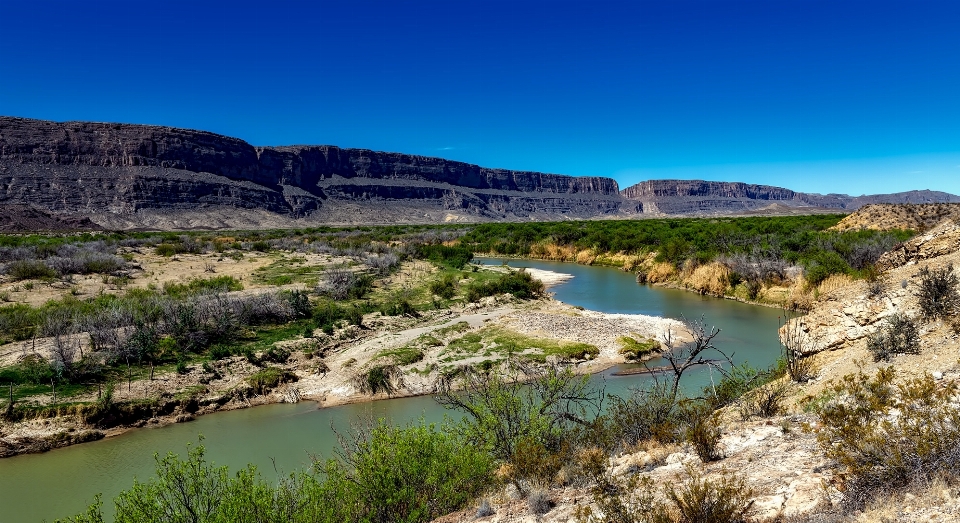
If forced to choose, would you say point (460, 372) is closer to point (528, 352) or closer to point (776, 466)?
point (528, 352)

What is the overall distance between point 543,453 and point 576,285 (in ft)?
93.1

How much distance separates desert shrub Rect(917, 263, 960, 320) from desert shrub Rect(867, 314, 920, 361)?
1.67 ft

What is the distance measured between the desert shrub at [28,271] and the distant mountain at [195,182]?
218 ft

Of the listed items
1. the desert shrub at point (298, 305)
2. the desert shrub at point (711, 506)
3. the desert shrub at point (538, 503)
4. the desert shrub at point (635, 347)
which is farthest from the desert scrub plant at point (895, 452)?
the desert shrub at point (298, 305)

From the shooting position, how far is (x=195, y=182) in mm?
122688

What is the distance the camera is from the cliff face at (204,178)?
104 metres

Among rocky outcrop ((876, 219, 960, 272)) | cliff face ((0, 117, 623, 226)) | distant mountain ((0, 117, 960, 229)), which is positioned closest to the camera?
rocky outcrop ((876, 219, 960, 272))

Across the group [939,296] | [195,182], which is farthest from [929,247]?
[195,182]

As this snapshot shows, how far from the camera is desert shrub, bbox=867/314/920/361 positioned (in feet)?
28.7

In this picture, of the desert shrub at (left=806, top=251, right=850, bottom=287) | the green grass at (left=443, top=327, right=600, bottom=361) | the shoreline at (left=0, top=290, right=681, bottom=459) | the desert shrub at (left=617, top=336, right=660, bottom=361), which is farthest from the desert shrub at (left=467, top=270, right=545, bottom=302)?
the desert shrub at (left=806, top=251, right=850, bottom=287)

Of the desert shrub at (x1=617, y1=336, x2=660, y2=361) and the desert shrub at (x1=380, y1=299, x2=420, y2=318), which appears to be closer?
the desert shrub at (x1=617, y1=336, x2=660, y2=361)

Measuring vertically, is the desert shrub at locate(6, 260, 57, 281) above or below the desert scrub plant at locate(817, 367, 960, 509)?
below

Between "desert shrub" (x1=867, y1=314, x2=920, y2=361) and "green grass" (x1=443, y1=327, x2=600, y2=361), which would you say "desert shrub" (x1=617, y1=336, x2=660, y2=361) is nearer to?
"green grass" (x1=443, y1=327, x2=600, y2=361)

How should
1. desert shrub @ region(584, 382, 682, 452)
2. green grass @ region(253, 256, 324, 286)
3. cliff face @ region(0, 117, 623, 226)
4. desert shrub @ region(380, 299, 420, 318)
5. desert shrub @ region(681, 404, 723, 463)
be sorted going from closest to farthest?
desert shrub @ region(681, 404, 723, 463)
desert shrub @ region(584, 382, 682, 452)
desert shrub @ region(380, 299, 420, 318)
green grass @ region(253, 256, 324, 286)
cliff face @ region(0, 117, 623, 226)
